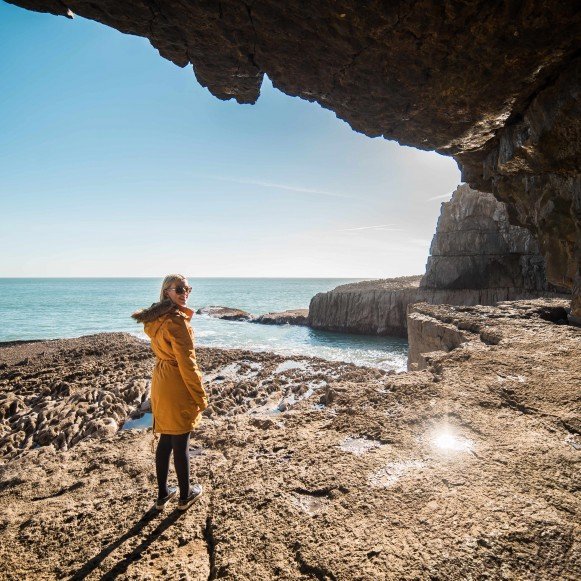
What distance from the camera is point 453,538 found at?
238cm

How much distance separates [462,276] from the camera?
34625mm

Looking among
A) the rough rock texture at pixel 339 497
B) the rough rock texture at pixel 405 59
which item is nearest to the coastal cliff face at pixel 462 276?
the rough rock texture at pixel 405 59

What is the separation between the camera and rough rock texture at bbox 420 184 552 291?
30.8 meters

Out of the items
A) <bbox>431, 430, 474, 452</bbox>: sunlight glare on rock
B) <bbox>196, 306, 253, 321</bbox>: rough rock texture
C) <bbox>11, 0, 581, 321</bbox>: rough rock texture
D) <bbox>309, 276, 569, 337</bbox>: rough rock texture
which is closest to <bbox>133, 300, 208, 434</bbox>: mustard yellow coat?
<bbox>431, 430, 474, 452</bbox>: sunlight glare on rock

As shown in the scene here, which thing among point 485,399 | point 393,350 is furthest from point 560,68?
point 393,350

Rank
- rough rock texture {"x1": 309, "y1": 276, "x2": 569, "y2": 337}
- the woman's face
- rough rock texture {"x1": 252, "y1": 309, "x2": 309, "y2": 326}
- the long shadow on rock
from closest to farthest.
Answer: the long shadow on rock, the woman's face, rough rock texture {"x1": 309, "y1": 276, "x2": 569, "y2": 337}, rough rock texture {"x1": 252, "y1": 309, "x2": 309, "y2": 326}

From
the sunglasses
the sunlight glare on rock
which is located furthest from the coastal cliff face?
the sunglasses

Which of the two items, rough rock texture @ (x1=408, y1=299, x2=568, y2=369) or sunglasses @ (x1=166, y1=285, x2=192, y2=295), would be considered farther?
rough rock texture @ (x1=408, y1=299, x2=568, y2=369)

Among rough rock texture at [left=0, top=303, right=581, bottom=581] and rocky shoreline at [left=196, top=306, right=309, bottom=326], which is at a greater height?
rough rock texture at [left=0, top=303, right=581, bottom=581]

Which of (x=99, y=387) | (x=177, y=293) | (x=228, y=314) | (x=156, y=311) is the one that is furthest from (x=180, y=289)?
(x=228, y=314)

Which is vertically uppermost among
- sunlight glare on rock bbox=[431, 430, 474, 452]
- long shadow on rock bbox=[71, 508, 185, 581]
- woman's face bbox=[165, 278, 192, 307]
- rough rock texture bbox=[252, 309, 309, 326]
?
woman's face bbox=[165, 278, 192, 307]

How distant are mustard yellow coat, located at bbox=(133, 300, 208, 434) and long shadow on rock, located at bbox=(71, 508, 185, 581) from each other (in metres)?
0.76

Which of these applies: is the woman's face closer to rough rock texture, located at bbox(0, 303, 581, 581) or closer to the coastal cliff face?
rough rock texture, located at bbox(0, 303, 581, 581)

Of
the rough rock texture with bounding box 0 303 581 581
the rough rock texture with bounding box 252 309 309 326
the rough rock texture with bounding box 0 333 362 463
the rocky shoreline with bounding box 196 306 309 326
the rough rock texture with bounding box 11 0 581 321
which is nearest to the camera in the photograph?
the rough rock texture with bounding box 0 303 581 581
